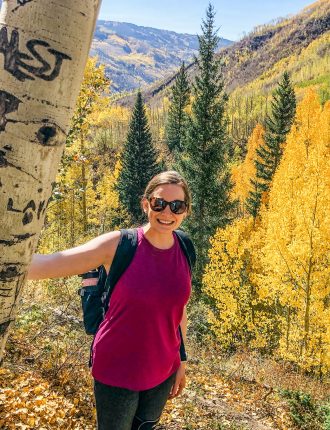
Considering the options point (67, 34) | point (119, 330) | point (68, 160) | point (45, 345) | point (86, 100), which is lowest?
point (45, 345)

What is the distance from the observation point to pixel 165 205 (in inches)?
71.6

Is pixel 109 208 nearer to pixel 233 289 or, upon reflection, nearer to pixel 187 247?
pixel 233 289

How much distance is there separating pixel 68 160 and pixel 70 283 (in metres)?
2.52

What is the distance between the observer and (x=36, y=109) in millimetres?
652

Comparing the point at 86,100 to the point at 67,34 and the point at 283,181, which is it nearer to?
the point at 67,34

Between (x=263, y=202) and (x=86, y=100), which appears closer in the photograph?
(x=86, y=100)

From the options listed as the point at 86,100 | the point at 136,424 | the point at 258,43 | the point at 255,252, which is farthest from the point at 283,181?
the point at 258,43

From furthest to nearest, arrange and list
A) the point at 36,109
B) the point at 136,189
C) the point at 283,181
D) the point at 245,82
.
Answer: the point at 245,82
the point at 136,189
the point at 283,181
the point at 36,109

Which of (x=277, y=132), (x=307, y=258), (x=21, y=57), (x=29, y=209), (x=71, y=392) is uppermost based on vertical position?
(x=277, y=132)

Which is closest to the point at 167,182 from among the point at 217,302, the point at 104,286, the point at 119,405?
the point at 104,286

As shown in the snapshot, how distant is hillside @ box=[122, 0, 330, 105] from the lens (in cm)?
13962

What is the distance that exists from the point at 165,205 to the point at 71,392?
10.1 feet

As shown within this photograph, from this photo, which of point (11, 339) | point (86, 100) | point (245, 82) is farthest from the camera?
point (245, 82)

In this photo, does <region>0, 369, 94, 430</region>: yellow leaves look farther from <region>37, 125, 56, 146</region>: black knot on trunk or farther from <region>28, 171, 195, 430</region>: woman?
<region>37, 125, 56, 146</region>: black knot on trunk
